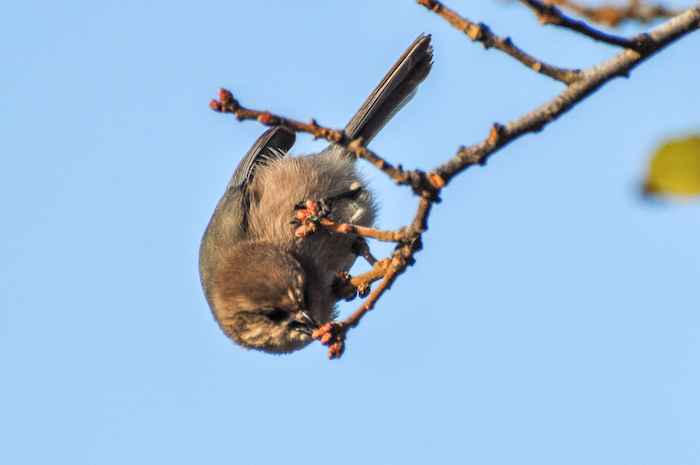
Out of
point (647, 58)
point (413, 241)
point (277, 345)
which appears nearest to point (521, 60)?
point (647, 58)

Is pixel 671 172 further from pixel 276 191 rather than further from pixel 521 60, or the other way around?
pixel 276 191

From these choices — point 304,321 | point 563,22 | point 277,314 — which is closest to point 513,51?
point 563,22

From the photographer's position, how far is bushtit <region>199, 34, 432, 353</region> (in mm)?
4422

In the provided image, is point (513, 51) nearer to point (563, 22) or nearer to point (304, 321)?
point (563, 22)

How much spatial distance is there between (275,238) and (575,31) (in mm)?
2831

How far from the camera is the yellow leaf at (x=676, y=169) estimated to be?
111cm

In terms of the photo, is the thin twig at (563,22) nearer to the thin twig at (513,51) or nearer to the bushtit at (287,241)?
the thin twig at (513,51)

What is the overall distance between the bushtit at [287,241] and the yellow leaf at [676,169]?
3.13 metres

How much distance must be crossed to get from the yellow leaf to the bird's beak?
129 inches

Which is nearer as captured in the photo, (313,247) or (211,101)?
(211,101)

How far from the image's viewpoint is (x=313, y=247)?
4574 millimetres

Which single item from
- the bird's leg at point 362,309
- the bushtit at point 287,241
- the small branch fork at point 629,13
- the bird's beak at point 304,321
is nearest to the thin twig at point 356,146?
the bird's leg at point 362,309

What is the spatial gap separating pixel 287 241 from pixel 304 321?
605 millimetres

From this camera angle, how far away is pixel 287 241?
4523mm
